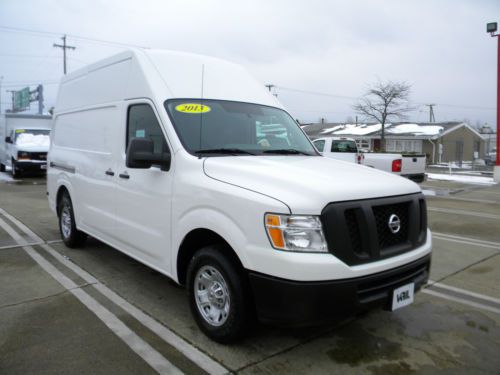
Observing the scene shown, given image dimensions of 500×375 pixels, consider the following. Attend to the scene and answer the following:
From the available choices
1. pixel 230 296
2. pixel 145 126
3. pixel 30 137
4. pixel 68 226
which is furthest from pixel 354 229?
pixel 30 137

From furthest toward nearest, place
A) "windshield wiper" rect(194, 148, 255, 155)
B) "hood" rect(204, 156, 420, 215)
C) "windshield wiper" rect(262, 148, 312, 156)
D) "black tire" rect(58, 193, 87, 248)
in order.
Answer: "black tire" rect(58, 193, 87, 248)
"windshield wiper" rect(262, 148, 312, 156)
"windshield wiper" rect(194, 148, 255, 155)
"hood" rect(204, 156, 420, 215)

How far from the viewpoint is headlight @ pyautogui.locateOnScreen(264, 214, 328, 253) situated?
114 inches

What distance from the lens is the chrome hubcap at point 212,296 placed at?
3.35 metres

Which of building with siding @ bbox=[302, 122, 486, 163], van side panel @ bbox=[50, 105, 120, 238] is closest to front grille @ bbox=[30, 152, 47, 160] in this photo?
van side panel @ bbox=[50, 105, 120, 238]

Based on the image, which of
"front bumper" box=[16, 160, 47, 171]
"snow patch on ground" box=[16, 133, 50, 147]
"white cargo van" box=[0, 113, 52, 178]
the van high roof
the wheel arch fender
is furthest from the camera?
"snow patch on ground" box=[16, 133, 50, 147]

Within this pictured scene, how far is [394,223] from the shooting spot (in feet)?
10.6

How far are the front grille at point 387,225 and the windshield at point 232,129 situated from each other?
4.28 feet

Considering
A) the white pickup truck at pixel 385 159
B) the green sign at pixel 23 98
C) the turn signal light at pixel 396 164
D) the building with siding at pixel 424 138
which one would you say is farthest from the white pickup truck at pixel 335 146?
the green sign at pixel 23 98

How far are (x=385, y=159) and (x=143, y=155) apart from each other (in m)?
10.6

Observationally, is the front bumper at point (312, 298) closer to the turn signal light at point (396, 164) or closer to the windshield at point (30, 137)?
the turn signal light at point (396, 164)

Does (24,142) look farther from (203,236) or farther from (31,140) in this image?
(203,236)

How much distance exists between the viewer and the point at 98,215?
5234 mm

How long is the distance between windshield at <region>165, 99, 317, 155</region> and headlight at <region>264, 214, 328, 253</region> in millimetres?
1201

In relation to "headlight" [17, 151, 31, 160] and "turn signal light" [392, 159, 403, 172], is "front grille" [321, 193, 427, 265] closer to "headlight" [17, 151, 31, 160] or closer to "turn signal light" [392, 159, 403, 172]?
"turn signal light" [392, 159, 403, 172]
